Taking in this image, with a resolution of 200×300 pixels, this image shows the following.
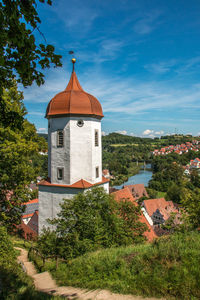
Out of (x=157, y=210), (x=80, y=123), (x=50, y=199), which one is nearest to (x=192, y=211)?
(x=80, y=123)

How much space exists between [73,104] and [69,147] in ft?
9.35

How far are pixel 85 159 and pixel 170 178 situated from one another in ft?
205

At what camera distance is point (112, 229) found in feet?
36.8

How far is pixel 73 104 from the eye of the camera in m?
15.9

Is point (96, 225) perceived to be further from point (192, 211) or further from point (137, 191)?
point (137, 191)

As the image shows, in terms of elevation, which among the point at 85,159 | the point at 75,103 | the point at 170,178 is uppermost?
the point at 75,103

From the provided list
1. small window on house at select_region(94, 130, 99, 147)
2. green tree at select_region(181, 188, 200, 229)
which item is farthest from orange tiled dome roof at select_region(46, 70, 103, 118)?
green tree at select_region(181, 188, 200, 229)

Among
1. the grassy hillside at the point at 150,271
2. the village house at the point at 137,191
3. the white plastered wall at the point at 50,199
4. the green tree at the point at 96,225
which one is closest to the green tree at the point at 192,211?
the grassy hillside at the point at 150,271

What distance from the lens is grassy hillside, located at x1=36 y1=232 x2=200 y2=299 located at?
5184 millimetres

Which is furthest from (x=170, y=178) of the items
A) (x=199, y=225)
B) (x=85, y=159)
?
(x=199, y=225)

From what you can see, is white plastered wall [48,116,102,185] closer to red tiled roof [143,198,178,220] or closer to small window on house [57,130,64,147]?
small window on house [57,130,64,147]

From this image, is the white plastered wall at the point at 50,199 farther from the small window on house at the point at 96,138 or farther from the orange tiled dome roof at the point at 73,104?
the orange tiled dome roof at the point at 73,104

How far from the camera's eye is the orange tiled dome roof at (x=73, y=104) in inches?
627

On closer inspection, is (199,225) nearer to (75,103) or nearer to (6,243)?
(6,243)
